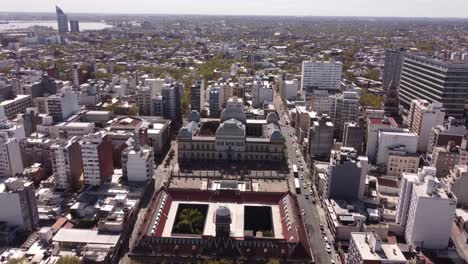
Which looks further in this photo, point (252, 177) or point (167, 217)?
point (252, 177)

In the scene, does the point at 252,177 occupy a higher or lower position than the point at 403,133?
lower

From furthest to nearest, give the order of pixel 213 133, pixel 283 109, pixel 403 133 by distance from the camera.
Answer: pixel 283 109 < pixel 213 133 < pixel 403 133

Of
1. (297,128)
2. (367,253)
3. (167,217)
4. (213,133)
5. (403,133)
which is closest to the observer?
(367,253)

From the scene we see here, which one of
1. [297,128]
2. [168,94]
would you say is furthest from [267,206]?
Result: [168,94]

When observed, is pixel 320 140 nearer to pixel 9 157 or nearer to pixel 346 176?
pixel 346 176

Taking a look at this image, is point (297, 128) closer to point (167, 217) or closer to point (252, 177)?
point (252, 177)

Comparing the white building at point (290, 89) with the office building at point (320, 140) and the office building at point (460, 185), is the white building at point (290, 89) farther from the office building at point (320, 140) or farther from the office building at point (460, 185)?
the office building at point (460, 185)

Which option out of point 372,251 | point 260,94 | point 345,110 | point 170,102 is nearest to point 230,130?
point 170,102

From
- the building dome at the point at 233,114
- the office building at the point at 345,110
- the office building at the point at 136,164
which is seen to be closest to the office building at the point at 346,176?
the office building at the point at 345,110
